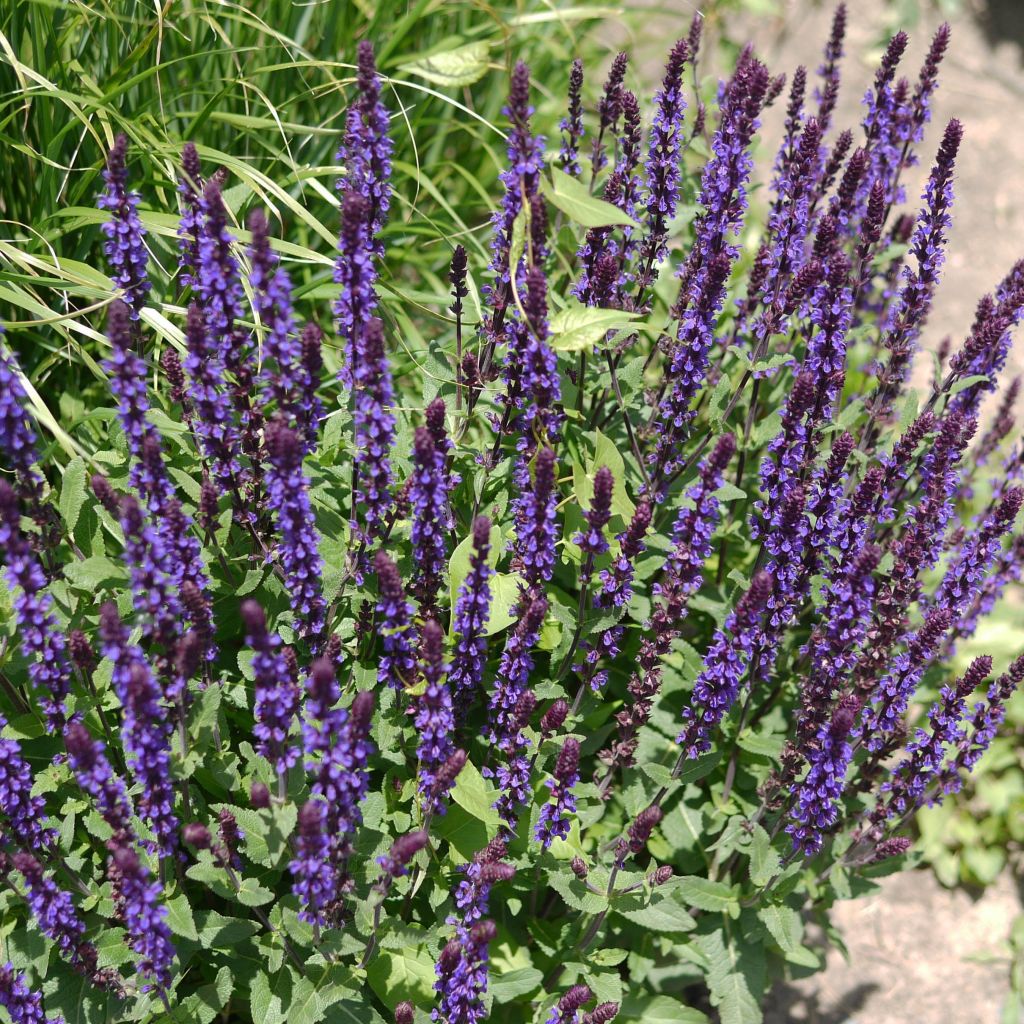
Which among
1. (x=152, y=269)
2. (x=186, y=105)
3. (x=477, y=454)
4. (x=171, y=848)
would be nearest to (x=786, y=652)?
(x=477, y=454)

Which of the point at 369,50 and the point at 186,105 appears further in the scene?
the point at 186,105

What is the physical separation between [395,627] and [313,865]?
81 centimetres

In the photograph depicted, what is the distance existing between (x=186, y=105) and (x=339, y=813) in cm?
460

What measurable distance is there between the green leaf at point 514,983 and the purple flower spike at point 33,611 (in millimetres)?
1967

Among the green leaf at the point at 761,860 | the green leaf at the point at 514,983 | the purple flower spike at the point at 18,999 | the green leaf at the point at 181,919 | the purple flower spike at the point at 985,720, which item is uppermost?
the purple flower spike at the point at 985,720

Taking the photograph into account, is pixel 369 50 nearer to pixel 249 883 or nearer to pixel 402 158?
pixel 249 883

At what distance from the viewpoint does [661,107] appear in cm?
440

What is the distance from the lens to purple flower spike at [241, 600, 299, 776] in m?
3.24

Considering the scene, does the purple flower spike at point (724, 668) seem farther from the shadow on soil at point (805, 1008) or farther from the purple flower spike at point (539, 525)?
the shadow on soil at point (805, 1008)

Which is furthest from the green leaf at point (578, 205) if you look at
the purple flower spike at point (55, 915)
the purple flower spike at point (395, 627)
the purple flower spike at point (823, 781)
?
the purple flower spike at point (55, 915)

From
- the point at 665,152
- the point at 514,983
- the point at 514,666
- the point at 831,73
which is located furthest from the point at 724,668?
the point at 831,73

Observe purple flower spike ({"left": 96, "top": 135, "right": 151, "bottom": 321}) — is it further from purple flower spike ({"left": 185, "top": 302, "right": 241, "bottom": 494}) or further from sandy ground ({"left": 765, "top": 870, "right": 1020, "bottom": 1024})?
sandy ground ({"left": 765, "top": 870, "right": 1020, "bottom": 1024})

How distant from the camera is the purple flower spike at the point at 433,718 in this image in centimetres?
336

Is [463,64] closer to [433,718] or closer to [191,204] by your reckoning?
[191,204]
